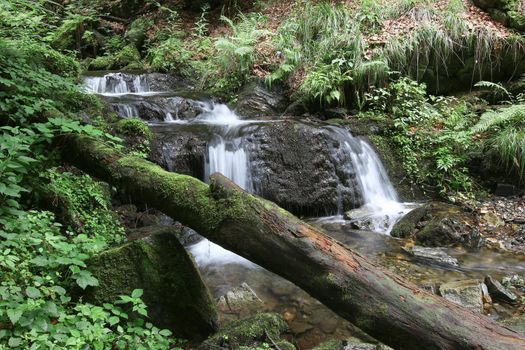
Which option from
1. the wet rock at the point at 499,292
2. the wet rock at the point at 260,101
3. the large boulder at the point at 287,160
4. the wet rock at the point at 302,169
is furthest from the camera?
the wet rock at the point at 260,101

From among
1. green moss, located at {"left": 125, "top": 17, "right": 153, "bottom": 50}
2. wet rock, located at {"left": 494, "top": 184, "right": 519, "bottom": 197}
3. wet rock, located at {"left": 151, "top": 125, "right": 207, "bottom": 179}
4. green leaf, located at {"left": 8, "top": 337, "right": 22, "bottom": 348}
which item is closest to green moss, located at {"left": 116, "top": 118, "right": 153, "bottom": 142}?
wet rock, located at {"left": 151, "top": 125, "right": 207, "bottom": 179}

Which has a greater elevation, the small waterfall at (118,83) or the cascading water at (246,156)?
the small waterfall at (118,83)

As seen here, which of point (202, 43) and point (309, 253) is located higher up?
point (202, 43)

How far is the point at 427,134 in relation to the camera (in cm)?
798

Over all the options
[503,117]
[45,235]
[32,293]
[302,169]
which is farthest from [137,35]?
[32,293]

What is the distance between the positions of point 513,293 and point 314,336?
243 centimetres

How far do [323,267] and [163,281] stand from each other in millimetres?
1375

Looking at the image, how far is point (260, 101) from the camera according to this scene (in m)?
9.40

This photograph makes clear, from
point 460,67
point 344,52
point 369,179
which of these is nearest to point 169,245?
point 369,179

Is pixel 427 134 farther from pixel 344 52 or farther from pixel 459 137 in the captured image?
pixel 344 52

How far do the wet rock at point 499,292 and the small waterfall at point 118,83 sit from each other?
8.69 m

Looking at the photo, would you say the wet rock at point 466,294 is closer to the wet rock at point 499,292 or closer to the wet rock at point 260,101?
the wet rock at point 499,292

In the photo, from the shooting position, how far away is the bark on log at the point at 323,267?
2.35 m

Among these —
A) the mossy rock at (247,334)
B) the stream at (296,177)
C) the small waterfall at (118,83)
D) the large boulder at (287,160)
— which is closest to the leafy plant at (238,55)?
the stream at (296,177)
